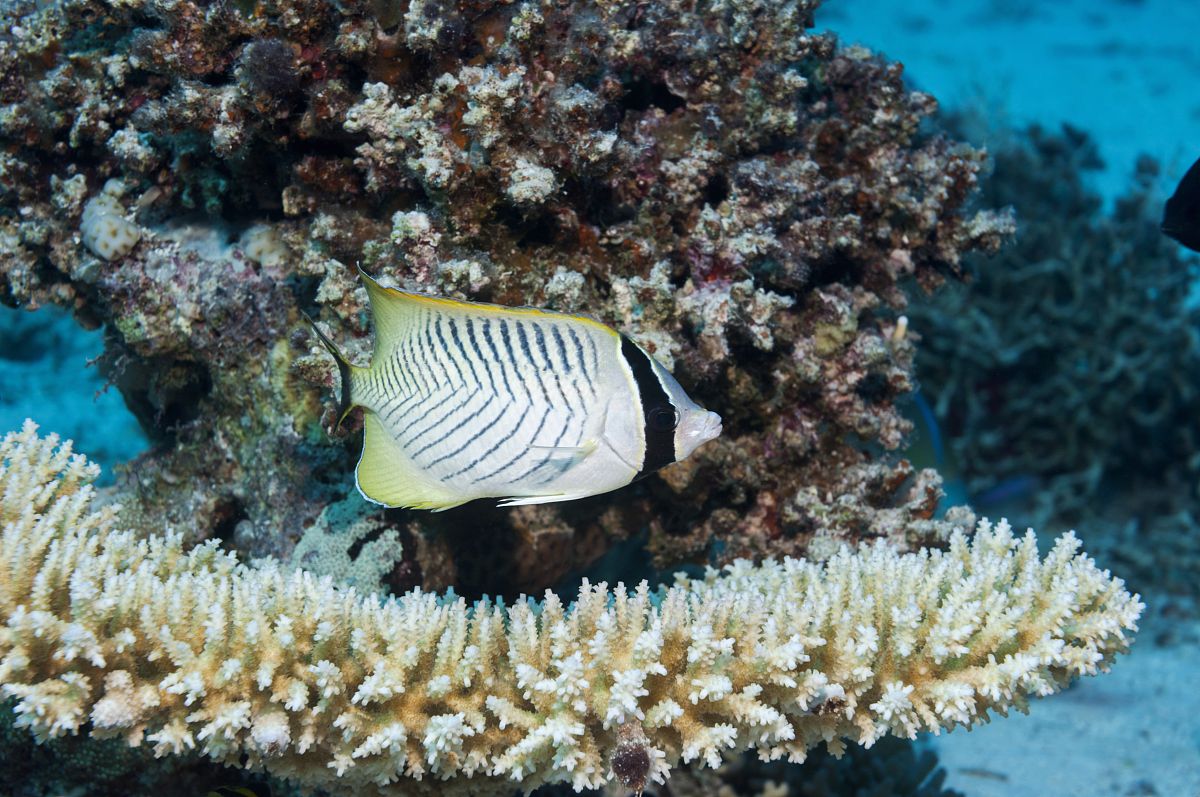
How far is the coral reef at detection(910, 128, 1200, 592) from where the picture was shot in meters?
7.27

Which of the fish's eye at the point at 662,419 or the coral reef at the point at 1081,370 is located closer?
the fish's eye at the point at 662,419

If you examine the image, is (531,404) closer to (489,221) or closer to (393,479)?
(393,479)

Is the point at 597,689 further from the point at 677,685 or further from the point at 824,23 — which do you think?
the point at 824,23

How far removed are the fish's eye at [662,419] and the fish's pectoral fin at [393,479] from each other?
0.50m

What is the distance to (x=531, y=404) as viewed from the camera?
1780 mm

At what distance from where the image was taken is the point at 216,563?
2529 millimetres

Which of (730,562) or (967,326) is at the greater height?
(967,326)

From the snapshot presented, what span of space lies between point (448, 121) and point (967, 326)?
6142 mm

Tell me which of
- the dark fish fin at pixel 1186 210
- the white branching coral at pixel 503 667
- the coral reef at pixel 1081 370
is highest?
the coral reef at pixel 1081 370

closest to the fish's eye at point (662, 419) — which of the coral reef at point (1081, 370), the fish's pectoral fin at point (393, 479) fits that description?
the fish's pectoral fin at point (393, 479)

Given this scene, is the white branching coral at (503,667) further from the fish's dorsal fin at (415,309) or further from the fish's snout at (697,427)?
the fish's dorsal fin at (415,309)

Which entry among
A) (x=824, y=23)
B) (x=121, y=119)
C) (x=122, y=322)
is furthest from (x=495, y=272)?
(x=824, y=23)

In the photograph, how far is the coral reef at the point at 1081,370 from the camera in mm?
7273

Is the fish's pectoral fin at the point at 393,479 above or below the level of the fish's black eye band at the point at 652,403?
below
